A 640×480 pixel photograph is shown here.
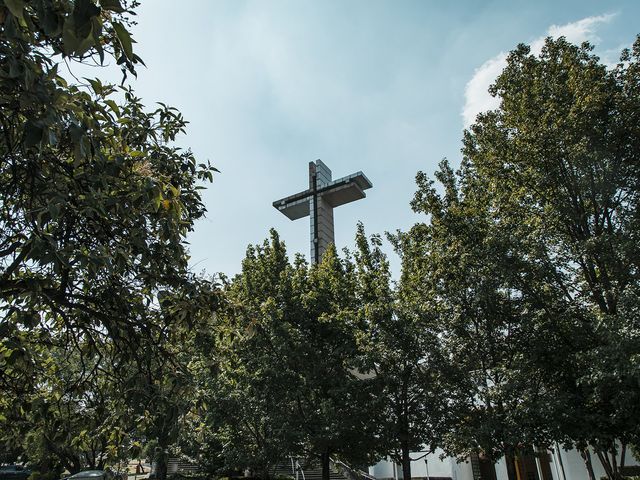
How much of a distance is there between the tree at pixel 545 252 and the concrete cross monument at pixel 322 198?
2030 centimetres

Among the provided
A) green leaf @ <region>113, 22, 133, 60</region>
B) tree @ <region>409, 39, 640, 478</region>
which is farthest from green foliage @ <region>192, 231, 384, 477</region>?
green leaf @ <region>113, 22, 133, 60</region>

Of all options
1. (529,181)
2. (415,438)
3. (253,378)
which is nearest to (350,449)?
(415,438)

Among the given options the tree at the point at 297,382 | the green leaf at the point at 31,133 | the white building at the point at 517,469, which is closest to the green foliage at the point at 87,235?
the green leaf at the point at 31,133

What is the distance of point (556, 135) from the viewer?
1191 cm

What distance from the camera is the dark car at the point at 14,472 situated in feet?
100

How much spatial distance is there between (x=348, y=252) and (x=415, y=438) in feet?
23.4

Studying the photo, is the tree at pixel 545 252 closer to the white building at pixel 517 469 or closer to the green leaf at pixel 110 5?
the white building at pixel 517 469

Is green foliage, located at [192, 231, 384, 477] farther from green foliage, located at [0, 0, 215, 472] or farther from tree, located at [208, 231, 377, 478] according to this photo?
green foliage, located at [0, 0, 215, 472]

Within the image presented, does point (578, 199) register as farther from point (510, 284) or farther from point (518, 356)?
point (518, 356)

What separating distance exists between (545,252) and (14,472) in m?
39.4

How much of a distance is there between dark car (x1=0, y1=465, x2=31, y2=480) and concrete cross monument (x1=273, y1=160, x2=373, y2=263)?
24203mm

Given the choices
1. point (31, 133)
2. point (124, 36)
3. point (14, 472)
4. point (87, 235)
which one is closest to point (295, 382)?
point (87, 235)

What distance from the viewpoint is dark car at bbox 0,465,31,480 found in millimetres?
30552

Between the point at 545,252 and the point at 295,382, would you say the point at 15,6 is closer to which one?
the point at 545,252
